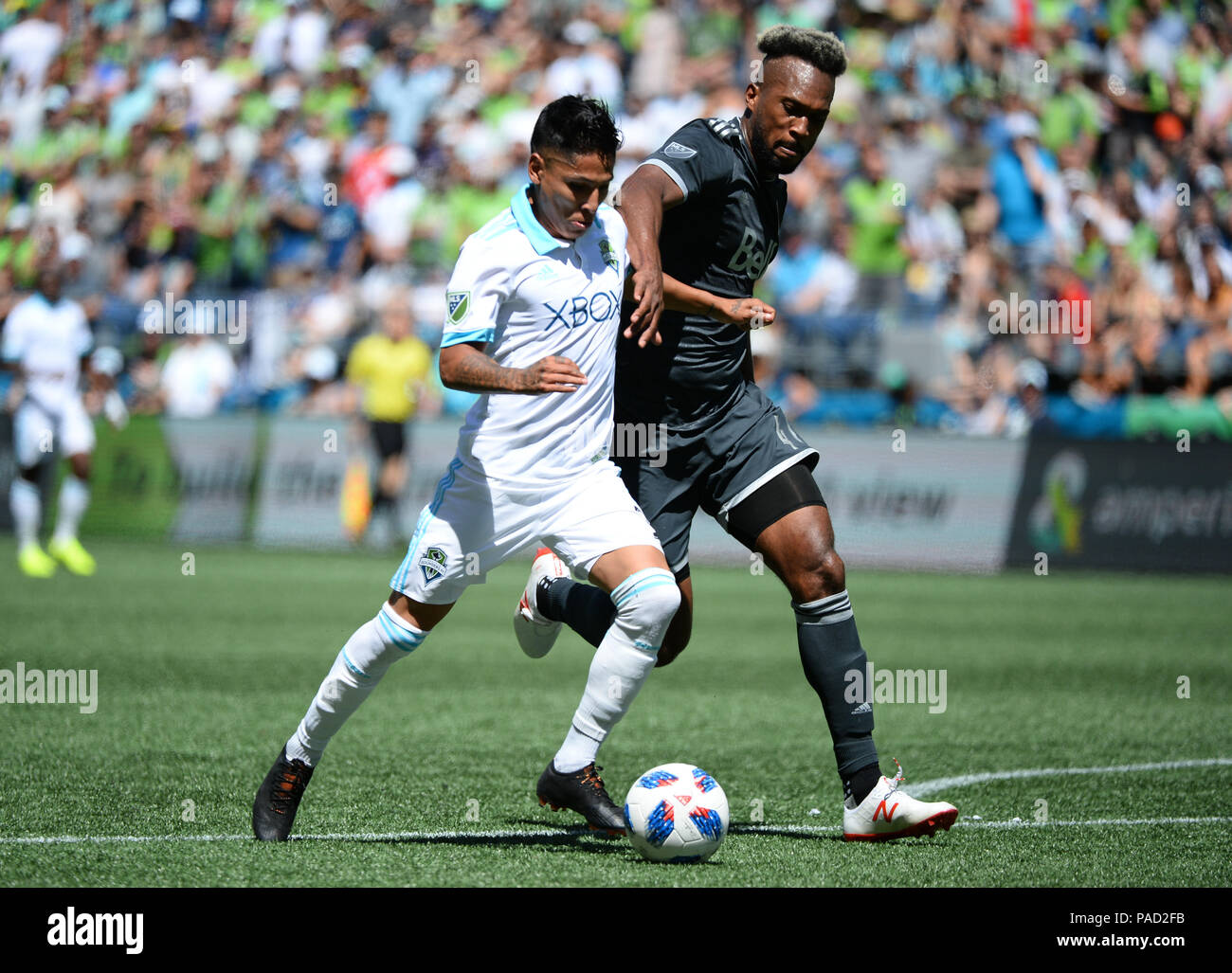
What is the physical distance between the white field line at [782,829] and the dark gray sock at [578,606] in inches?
28.4

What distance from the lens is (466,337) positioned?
5.23 m

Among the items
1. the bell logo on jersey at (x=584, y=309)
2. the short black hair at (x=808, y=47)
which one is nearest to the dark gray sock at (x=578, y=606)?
the bell logo on jersey at (x=584, y=309)

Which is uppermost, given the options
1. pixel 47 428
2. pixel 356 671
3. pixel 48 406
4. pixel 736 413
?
pixel 48 406

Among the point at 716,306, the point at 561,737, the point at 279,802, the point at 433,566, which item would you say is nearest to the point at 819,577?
the point at 716,306

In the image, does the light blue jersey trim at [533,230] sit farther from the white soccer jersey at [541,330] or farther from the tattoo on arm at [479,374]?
the tattoo on arm at [479,374]

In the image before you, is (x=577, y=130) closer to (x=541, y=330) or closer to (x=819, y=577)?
(x=541, y=330)

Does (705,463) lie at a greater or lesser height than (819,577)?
greater

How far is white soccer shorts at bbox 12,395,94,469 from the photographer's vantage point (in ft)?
52.4

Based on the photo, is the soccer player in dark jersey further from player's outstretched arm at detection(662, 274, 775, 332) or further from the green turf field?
the green turf field

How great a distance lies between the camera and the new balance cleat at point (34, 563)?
52.0ft

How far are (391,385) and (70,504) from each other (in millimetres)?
3890

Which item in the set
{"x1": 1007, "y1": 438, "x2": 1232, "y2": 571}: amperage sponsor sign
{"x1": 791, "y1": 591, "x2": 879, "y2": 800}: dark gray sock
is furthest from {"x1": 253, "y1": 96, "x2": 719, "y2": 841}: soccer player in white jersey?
{"x1": 1007, "y1": 438, "x2": 1232, "y2": 571}: amperage sponsor sign

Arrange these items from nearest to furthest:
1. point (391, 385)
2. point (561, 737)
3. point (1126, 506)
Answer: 1. point (561, 737)
2. point (1126, 506)
3. point (391, 385)

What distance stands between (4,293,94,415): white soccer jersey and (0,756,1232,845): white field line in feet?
37.2
